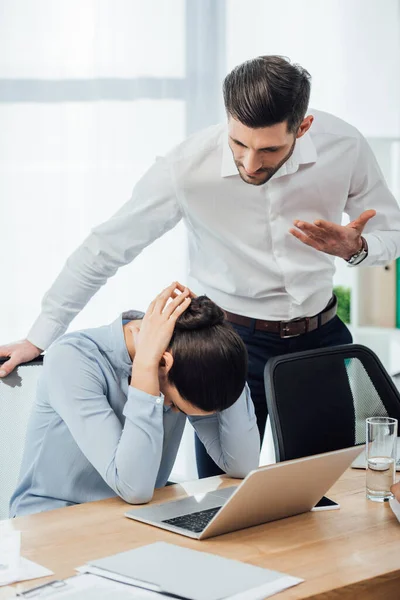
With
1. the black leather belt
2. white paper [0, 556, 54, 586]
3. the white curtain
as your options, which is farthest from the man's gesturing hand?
the white curtain

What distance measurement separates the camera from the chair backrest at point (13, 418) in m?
1.85

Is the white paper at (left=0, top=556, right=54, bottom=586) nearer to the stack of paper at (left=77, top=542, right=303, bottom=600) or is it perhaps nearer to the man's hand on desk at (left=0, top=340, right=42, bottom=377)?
the stack of paper at (left=77, top=542, right=303, bottom=600)

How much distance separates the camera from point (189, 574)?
47.7 inches

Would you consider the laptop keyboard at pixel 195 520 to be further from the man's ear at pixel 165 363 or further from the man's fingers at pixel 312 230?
the man's fingers at pixel 312 230

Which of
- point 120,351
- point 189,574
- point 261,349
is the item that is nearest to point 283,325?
point 261,349

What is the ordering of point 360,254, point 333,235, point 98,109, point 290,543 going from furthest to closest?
point 98,109
point 360,254
point 333,235
point 290,543

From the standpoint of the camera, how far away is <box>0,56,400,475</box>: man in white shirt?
2193 mm

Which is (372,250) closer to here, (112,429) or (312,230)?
(312,230)

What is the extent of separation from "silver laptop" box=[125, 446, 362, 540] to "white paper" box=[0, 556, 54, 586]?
251 millimetres

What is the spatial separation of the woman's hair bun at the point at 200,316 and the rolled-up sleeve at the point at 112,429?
15 cm

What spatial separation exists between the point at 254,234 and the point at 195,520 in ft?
3.18

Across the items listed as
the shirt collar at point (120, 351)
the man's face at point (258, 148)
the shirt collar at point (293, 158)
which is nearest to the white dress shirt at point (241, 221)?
the shirt collar at point (293, 158)

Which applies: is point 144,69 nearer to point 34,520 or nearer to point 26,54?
point 26,54

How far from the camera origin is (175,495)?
1.63 m
